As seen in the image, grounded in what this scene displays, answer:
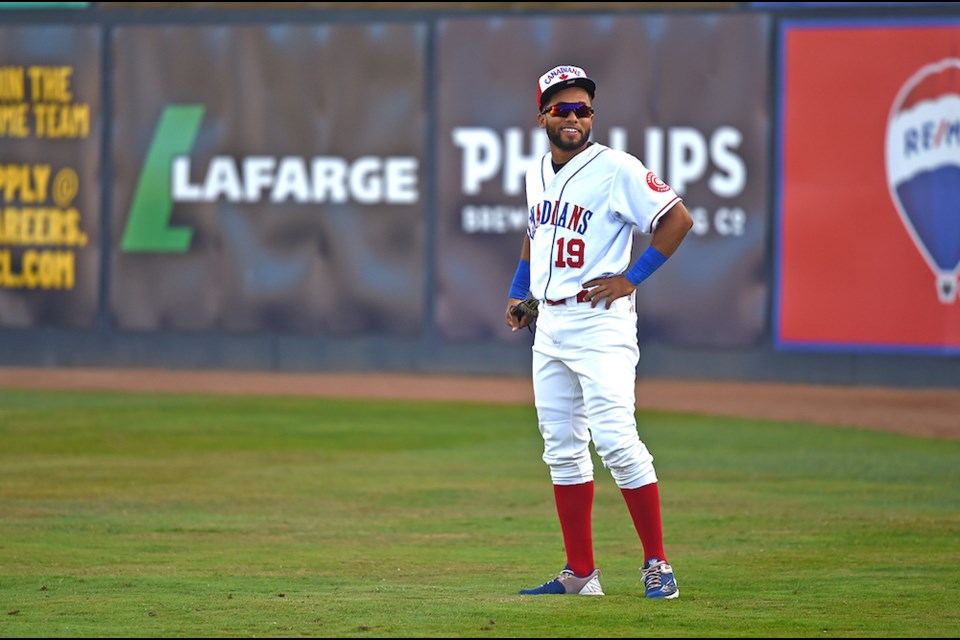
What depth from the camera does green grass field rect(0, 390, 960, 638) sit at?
22.2 ft

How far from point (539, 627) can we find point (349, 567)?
7.45 feet

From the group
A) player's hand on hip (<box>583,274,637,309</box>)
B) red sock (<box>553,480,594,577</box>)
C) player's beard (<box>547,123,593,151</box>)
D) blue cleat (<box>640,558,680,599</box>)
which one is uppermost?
player's beard (<box>547,123,593,151</box>)

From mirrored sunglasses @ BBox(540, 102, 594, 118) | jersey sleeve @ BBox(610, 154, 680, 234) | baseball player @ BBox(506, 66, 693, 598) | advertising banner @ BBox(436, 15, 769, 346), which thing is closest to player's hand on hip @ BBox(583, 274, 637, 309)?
baseball player @ BBox(506, 66, 693, 598)

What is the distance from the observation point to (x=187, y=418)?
17109 mm

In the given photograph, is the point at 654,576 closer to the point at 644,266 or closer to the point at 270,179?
the point at 644,266

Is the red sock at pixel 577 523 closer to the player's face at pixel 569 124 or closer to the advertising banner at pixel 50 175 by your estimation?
the player's face at pixel 569 124

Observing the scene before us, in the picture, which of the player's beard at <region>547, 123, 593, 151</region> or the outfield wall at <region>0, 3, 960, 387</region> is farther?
the outfield wall at <region>0, 3, 960, 387</region>

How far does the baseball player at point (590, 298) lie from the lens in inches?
289

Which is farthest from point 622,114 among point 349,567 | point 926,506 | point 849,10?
point 349,567

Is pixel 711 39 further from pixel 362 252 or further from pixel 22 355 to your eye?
pixel 22 355

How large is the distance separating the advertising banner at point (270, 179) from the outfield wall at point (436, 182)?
30 millimetres

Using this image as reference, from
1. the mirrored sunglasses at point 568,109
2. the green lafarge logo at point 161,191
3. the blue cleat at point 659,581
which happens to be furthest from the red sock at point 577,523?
the green lafarge logo at point 161,191

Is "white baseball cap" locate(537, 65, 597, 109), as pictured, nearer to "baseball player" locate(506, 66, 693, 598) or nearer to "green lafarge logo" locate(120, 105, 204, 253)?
"baseball player" locate(506, 66, 693, 598)

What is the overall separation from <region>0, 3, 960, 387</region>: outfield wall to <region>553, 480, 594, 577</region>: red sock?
13.6 meters
